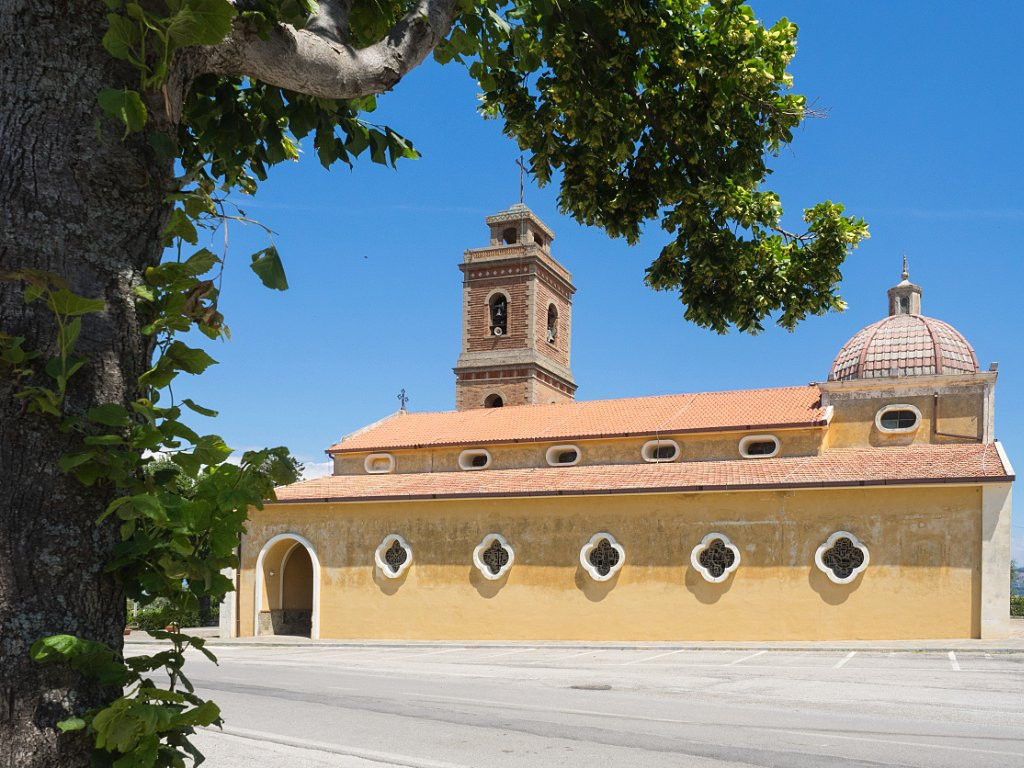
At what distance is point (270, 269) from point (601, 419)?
92.7 feet

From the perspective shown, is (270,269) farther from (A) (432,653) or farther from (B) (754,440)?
(B) (754,440)

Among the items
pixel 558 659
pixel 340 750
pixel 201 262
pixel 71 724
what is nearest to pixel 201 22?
pixel 201 262

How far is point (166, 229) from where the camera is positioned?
2.54 meters

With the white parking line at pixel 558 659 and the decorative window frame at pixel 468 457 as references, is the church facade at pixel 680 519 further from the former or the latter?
the white parking line at pixel 558 659

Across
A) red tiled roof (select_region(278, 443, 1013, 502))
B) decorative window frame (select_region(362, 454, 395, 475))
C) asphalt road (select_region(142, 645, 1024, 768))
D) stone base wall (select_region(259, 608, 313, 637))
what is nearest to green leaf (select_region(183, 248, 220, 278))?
asphalt road (select_region(142, 645, 1024, 768))

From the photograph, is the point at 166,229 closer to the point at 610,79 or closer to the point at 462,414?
the point at 610,79

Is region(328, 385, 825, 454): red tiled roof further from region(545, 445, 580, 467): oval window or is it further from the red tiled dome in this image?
the red tiled dome

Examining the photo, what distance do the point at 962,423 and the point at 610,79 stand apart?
23.6 m

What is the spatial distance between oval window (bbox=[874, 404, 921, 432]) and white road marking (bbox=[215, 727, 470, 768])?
69.9ft

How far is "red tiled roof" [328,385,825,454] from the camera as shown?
1109 inches

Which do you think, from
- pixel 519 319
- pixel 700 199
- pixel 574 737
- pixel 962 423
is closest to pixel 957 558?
pixel 962 423

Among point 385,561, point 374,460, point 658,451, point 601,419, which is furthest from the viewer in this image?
point 374,460

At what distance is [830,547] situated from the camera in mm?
24047

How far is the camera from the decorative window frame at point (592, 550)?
2602 centimetres
